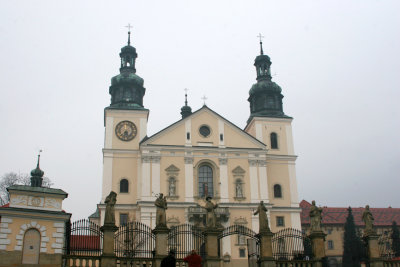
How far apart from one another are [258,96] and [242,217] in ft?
41.7

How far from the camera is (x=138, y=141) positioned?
4100cm

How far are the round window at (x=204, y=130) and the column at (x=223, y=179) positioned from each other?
2.58 meters

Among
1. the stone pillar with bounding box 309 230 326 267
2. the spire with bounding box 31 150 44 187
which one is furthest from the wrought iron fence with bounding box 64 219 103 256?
the spire with bounding box 31 150 44 187

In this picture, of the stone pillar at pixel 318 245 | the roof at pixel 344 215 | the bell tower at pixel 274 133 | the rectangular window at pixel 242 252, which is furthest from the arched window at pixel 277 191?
the stone pillar at pixel 318 245

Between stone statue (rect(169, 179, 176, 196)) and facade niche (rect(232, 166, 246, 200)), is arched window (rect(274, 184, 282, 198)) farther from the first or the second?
stone statue (rect(169, 179, 176, 196))

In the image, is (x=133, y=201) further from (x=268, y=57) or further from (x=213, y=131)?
(x=268, y=57)

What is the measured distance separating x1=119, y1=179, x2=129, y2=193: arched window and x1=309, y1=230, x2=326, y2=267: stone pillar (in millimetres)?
21582

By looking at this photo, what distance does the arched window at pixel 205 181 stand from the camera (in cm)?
3959

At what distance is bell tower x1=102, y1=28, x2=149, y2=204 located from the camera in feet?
129

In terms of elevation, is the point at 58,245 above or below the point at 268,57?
below

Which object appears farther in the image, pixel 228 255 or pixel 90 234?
pixel 228 255

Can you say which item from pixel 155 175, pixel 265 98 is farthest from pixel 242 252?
pixel 265 98

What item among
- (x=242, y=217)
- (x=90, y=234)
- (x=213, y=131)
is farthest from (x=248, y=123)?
(x=90, y=234)

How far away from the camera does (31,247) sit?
18.0 metres
